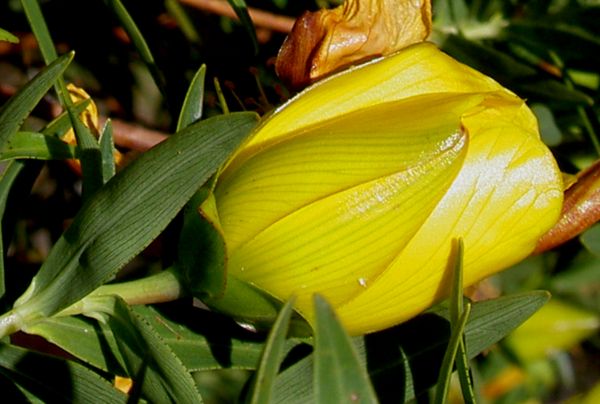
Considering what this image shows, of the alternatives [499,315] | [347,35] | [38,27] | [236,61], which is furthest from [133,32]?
[499,315]

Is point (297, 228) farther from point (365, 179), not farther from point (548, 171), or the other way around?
point (548, 171)

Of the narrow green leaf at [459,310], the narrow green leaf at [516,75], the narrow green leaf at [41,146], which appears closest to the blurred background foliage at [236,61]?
the narrow green leaf at [516,75]

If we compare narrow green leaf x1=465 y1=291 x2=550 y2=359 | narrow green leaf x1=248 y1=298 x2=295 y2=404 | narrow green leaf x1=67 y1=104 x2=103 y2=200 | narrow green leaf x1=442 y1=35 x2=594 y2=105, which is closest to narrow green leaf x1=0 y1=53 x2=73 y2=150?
narrow green leaf x1=67 y1=104 x2=103 y2=200

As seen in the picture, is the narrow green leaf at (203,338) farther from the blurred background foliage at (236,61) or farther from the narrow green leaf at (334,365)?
the narrow green leaf at (334,365)

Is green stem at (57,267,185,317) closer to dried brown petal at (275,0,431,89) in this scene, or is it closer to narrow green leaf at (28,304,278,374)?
narrow green leaf at (28,304,278,374)

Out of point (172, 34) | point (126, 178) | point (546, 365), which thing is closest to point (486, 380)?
point (546, 365)

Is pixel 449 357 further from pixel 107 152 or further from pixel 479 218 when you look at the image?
pixel 107 152
